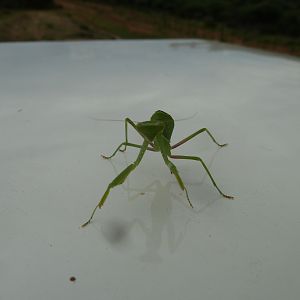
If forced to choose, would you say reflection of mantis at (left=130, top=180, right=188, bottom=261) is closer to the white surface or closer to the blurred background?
the white surface

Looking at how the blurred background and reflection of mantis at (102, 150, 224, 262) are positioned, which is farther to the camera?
the blurred background

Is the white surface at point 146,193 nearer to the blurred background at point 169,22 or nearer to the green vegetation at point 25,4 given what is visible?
the blurred background at point 169,22

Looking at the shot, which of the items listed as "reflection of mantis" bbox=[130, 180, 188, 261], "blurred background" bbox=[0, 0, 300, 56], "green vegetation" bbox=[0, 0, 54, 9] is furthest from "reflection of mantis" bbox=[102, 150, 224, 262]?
"green vegetation" bbox=[0, 0, 54, 9]

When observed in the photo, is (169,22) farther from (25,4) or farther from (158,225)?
(158,225)

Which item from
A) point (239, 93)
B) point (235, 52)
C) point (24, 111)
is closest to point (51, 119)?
point (24, 111)

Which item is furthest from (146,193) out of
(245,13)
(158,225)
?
(245,13)

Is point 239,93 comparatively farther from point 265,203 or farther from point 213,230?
point 213,230
